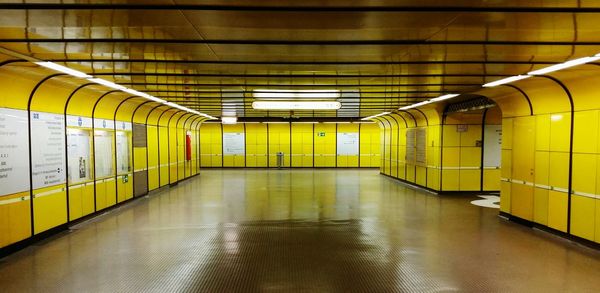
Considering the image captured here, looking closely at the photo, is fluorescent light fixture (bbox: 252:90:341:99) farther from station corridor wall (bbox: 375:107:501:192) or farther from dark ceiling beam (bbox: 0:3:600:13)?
dark ceiling beam (bbox: 0:3:600:13)

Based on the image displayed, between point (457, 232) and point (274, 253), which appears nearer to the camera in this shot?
point (274, 253)

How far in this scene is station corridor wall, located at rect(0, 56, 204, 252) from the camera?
5793 millimetres

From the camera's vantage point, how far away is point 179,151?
15.7 m

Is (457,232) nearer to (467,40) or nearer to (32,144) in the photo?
(467,40)

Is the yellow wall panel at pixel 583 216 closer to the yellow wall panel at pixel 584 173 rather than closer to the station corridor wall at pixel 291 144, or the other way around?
the yellow wall panel at pixel 584 173

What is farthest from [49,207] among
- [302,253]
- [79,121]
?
[302,253]

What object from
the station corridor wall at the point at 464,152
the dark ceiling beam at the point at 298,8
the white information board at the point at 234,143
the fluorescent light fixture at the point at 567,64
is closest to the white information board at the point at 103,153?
the dark ceiling beam at the point at 298,8

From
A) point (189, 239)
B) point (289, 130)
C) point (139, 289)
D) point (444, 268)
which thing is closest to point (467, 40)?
point (444, 268)

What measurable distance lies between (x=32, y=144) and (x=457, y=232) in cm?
811

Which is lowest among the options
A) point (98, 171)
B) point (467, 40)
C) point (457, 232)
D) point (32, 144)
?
point (457, 232)

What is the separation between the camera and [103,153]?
920 centimetres

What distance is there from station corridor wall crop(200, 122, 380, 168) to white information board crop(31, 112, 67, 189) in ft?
49.1

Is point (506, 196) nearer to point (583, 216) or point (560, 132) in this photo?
point (560, 132)

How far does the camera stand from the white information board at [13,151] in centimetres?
563
